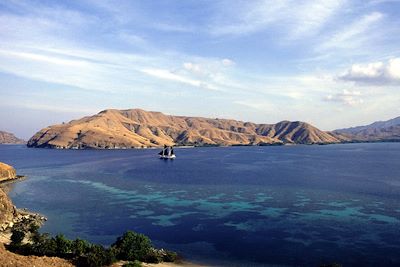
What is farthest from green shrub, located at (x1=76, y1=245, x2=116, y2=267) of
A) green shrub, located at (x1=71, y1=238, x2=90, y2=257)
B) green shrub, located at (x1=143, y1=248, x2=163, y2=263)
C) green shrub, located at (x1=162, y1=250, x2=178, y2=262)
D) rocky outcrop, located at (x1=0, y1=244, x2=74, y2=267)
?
green shrub, located at (x1=162, y1=250, x2=178, y2=262)

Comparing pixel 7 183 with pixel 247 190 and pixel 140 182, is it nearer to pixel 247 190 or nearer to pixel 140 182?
pixel 140 182

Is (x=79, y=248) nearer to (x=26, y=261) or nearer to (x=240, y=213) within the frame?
(x=26, y=261)

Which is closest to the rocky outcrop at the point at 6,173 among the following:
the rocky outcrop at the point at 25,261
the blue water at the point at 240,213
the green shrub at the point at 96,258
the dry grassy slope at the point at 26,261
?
the blue water at the point at 240,213

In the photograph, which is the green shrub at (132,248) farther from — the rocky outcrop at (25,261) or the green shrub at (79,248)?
the rocky outcrop at (25,261)

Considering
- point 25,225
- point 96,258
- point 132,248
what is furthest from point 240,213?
point 96,258

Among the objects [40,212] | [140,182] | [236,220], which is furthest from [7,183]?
[236,220]

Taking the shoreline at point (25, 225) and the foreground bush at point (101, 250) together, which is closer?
the foreground bush at point (101, 250)
